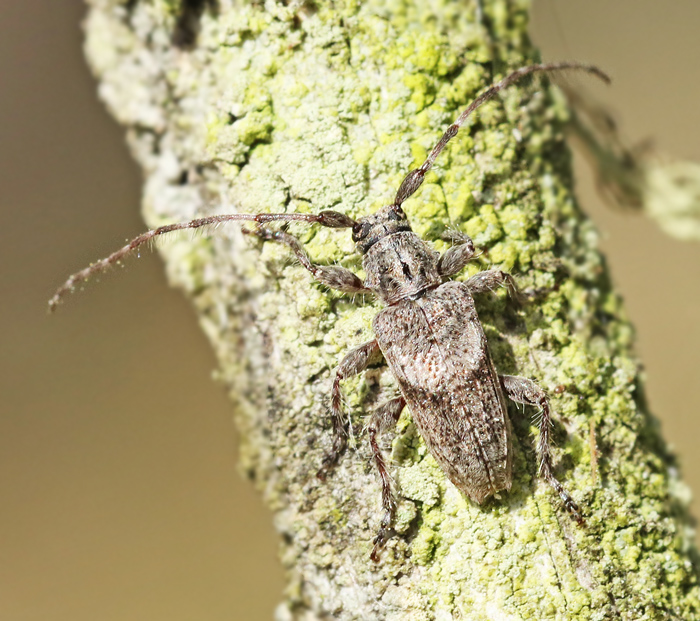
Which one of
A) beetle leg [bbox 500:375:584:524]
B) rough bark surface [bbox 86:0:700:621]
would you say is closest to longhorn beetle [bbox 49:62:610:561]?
beetle leg [bbox 500:375:584:524]

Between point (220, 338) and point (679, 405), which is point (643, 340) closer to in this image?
point (679, 405)

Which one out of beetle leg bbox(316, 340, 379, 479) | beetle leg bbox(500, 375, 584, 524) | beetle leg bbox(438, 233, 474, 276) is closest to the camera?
beetle leg bbox(500, 375, 584, 524)

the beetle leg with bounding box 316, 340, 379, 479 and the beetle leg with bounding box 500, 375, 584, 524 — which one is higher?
the beetle leg with bounding box 316, 340, 379, 479

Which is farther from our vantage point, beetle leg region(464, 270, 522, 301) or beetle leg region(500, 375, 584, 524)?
beetle leg region(464, 270, 522, 301)

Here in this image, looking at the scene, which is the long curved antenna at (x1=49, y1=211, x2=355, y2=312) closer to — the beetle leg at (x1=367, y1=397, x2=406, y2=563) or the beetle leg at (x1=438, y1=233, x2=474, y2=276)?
the beetle leg at (x1=438, y1=233, x2=474, y2=276)

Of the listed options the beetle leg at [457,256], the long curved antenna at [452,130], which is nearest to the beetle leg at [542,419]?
the beetle leg at [457,256]

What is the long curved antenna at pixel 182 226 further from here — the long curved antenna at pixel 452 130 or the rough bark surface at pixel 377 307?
the long curved antenna at pixel 452 130

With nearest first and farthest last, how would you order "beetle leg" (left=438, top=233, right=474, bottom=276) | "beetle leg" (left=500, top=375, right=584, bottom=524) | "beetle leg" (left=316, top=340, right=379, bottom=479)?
"beetle leg" (left=500, top=375, right=584, bottom=524) → "beetle leg" (left=316, top=340, right=379, bottom=479) → "beetle leg" (left=438, top=233, right=474, bottom=276)
